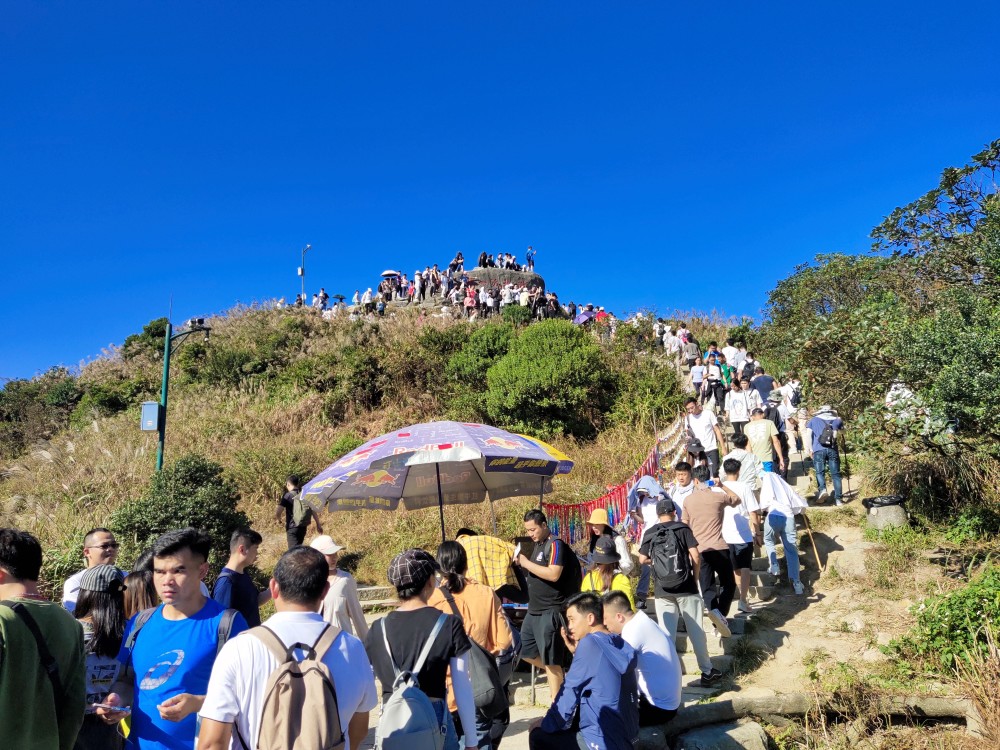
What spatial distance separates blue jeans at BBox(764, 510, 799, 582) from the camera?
806 centimetres

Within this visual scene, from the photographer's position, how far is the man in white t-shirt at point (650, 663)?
4.51 metres

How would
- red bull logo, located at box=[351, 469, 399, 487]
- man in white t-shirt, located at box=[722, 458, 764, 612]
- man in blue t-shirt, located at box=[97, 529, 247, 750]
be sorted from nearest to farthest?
man in blue t-shirt, located at box=[97, 529, 247, 750]
man in white t-shirt, located at box=[722, 458, 764, 612]
red bull logo, located at box=[351, 469, 399, 487]

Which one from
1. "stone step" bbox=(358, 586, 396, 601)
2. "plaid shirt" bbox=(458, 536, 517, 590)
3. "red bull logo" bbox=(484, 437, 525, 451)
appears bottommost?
"stone step" bbox=(358, 586, 396, 601)

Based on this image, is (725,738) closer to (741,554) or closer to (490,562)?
(490,562)

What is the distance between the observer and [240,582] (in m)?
4.34

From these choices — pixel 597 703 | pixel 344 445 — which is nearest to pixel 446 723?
pixel 597 703

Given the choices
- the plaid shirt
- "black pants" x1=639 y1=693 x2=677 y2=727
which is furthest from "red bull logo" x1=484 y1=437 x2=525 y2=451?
"black pants" x1=639 y1=693 x2=677 y2=727

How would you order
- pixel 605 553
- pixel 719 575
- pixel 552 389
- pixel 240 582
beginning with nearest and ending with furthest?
pixel 240 582 < pixel 605 553 < pixel 719 575 < pixel 552 389

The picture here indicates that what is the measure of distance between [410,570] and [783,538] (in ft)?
21.0

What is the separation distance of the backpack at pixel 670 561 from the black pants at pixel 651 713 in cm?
137

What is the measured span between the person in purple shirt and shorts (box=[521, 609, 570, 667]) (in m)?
1.22

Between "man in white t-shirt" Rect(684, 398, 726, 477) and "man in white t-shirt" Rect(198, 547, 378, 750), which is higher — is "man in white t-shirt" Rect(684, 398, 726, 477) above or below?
above

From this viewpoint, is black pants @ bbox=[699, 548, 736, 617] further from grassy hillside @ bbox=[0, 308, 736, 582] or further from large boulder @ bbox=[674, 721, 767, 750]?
grassy hillside @ bbox=[0, 308, 736, 582]

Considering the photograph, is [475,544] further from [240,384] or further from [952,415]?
[240,384]
